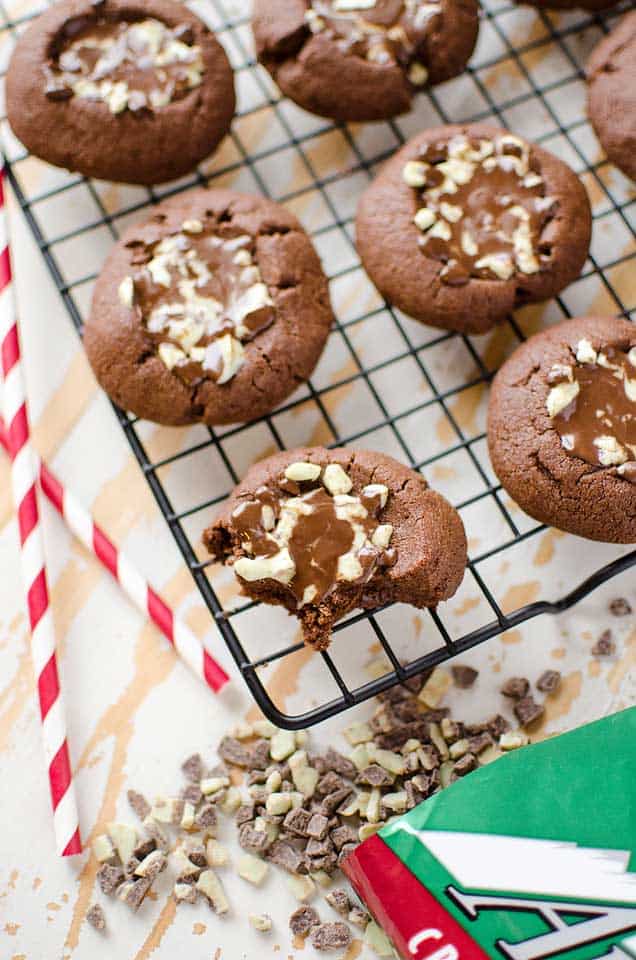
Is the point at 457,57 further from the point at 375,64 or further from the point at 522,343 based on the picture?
the point at 522,343

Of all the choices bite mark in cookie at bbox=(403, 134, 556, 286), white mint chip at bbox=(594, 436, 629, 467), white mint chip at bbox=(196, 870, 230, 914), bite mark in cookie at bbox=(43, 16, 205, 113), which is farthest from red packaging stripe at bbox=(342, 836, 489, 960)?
bite mark in cookie at bbox=(43, 16, 205, 113)

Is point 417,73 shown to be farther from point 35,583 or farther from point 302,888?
point 302,888

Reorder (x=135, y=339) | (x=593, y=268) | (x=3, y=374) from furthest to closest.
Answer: (x=593, y=268) → (x=3, y=374) → (x=135, y=339)

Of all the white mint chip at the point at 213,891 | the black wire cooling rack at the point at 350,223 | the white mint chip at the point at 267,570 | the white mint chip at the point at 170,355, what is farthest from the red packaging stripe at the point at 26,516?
the white mint chip at the point at 213,891

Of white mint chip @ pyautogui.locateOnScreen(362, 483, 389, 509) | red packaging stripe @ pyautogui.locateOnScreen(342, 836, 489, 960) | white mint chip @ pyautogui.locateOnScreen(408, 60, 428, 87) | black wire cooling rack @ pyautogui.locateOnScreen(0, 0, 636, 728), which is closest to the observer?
red packaging stripe @ pyautogui.locateOnScreen(342, 836, 489, 960)

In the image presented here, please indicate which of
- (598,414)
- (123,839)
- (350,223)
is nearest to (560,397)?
(598,414)

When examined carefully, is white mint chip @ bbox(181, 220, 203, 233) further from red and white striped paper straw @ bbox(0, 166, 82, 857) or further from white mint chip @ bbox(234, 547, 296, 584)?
white mint chip @ bbox(234, 547, 296, 584)

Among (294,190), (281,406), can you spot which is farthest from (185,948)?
(294,190)
